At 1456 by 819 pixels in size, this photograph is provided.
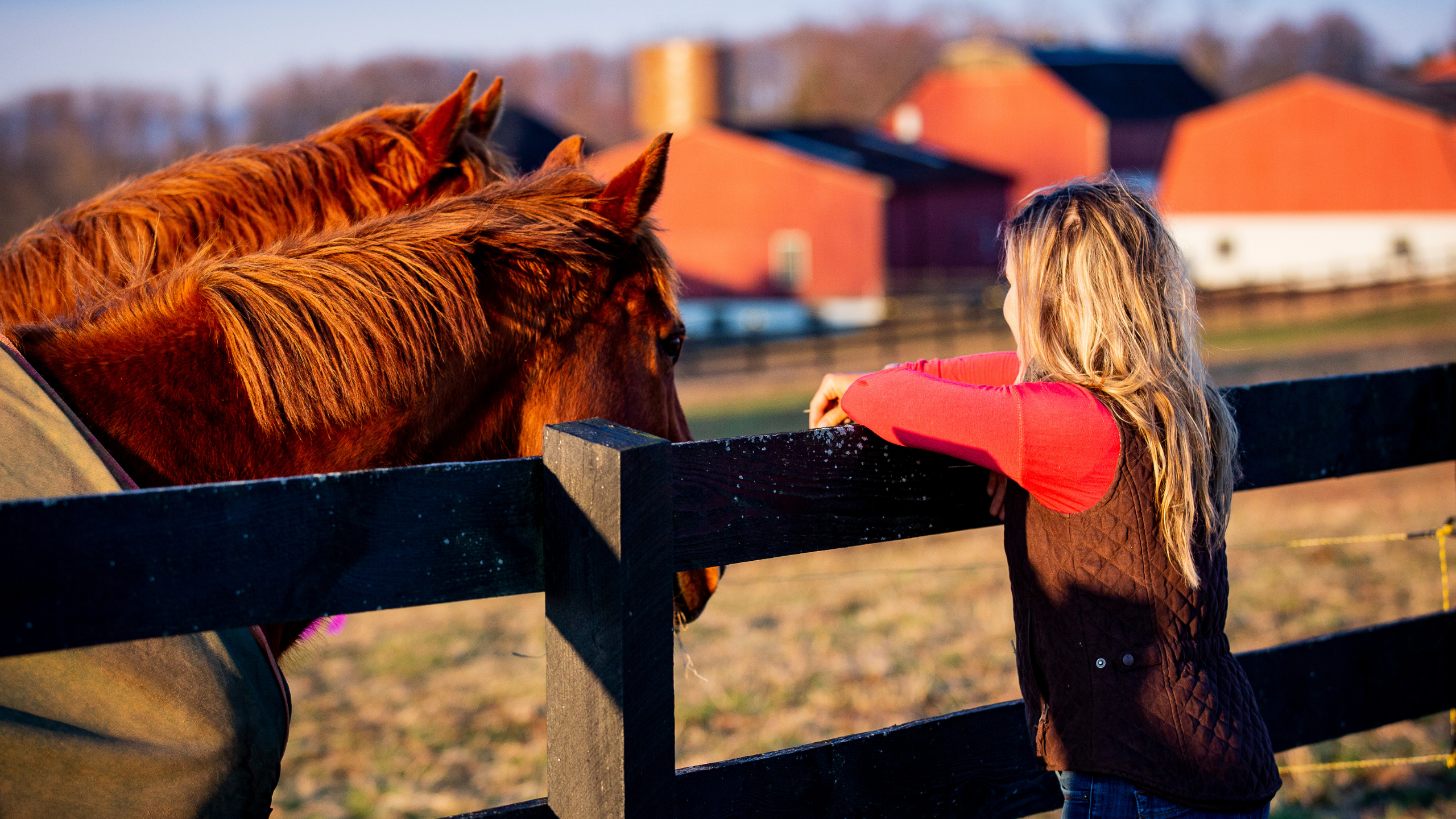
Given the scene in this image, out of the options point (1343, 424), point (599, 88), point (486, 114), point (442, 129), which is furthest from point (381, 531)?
point (599, 88)

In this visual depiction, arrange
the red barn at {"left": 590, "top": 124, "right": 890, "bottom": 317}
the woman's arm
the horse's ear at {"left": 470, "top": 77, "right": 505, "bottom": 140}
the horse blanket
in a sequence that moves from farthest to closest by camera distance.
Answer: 1. the red barn at {"left": 590, "top": 124, "right": 890, "bottom": 317}
2. the horse's ear at {"left": 470, "top": 77, "right": 505, "bottom": 140}
3. the woman's arm
4. the horse blanket

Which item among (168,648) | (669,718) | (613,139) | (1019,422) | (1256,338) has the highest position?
(613,139)

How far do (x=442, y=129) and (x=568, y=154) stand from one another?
1.62ft

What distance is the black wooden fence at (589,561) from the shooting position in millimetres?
1275

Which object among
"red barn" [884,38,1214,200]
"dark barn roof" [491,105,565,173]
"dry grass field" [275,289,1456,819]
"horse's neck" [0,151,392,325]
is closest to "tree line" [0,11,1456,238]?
"red barn" [884,38,1214,200]

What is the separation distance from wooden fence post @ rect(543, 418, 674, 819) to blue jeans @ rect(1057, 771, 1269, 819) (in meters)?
0.73

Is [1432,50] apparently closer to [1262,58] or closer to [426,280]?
[1262,58]

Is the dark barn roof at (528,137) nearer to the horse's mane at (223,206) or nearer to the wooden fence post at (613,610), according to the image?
the horse's mane at (223,206)

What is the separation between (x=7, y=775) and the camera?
1324 mm

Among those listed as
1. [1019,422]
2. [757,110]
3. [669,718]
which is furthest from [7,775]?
[757,110]

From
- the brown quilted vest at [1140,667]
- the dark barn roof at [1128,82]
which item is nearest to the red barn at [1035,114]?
the dark barn roof at [1128,82]

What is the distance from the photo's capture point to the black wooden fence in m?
1.28

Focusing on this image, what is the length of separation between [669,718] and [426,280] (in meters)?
0.89

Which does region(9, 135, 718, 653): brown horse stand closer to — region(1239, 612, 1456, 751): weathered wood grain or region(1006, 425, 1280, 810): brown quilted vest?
region(1006, 425, 1280, 810): brown quilted vest
